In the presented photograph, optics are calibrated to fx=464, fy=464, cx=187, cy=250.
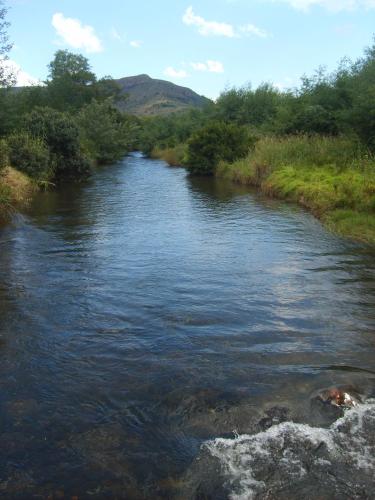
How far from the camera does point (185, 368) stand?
616 cm

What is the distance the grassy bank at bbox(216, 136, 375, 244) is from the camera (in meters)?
14.8

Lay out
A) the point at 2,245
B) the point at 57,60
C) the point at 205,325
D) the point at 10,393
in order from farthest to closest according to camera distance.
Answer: the point at 57,60
the point at 2,245
the point at 205,325
the point at 10,393

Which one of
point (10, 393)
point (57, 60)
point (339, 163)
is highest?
point (57, 60)

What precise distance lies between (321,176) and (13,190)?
43.3 feet

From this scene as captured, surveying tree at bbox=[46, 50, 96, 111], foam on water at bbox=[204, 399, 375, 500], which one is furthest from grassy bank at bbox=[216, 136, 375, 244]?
tree at bbox=[46, 50, 96, 111]

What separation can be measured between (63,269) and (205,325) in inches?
180

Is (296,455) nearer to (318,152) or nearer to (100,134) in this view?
(318,152)

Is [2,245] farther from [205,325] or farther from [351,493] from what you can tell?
[351,493]

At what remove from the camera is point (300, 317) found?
7895mm

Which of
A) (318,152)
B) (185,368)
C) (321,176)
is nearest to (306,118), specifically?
(318,152)

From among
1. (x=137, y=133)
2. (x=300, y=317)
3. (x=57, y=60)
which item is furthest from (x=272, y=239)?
(x=57, y=60)

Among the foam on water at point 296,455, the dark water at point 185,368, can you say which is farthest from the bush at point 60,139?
the foam on water at point 296,455

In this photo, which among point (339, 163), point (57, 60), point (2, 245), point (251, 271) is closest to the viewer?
point (251, 271)

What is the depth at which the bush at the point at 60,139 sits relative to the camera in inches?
1169
